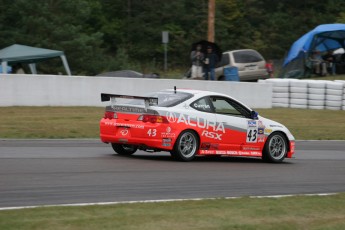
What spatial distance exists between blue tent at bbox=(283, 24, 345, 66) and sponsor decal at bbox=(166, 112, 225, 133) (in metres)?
23.6

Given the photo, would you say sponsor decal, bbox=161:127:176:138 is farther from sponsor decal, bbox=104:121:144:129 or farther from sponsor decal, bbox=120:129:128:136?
sponsor decal, bbox=120:129:128:136

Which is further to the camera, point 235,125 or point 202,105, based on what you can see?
point 235,125

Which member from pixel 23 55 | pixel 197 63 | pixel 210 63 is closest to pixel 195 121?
pixel 210 63

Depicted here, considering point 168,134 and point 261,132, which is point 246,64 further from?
point 168,134

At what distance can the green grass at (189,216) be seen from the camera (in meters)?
7.31

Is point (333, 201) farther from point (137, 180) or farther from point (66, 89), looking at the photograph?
point (66, 89)

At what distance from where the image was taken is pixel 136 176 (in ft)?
37.1

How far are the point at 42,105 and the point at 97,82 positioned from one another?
1.95m

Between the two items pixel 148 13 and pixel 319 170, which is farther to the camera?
pixel 148 13

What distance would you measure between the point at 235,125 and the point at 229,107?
1.30 ft

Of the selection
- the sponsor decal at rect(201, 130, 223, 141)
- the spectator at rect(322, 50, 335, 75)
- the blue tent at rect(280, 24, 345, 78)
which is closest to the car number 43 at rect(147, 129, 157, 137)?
the sponsor decal at rect(201, 130, 223, 141)

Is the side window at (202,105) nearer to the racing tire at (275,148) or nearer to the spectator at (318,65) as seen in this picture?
the racing tire at (275,148)

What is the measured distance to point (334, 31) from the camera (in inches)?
1496

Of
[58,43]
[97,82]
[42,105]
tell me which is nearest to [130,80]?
[97,82]
